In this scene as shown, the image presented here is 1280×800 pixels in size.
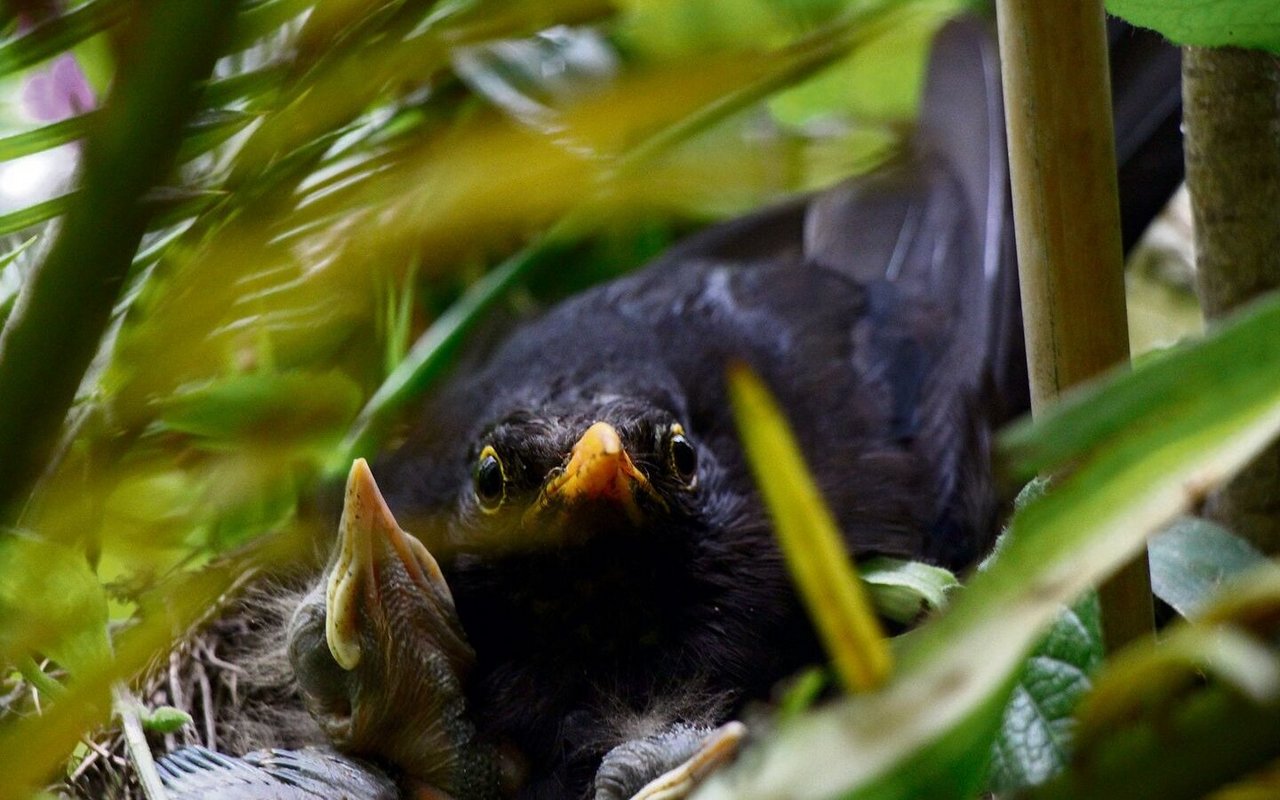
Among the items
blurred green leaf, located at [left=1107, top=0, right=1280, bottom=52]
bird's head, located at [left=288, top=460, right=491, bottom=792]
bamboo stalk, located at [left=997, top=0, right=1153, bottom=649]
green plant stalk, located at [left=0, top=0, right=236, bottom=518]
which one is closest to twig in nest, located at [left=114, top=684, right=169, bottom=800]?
bird's head, located at [left=288, top=460, right=491, bottom=792]

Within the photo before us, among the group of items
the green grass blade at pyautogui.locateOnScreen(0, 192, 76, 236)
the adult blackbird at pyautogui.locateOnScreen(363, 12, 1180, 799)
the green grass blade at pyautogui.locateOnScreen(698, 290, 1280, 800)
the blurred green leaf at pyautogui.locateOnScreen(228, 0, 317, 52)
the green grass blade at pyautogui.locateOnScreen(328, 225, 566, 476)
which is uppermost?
the blurred green leaf at pyautogui.locateOnScreen(228, 0, 317, 52)

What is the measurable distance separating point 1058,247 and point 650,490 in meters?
0.54

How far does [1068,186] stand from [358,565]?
627 millimetres

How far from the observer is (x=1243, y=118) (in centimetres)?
87

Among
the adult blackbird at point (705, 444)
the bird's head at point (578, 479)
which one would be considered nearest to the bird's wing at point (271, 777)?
the adult blackbird at point (705, 444)

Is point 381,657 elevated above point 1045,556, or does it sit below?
below

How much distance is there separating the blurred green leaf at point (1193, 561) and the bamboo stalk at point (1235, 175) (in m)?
0.22

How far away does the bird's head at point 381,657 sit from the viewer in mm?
1000

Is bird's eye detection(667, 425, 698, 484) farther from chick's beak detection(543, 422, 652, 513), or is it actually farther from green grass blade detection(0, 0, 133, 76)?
green grass blade detection(0, 0, 133, 76)

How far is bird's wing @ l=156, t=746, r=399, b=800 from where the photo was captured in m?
0.90

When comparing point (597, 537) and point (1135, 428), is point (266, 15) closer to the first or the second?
point (1135, 428)

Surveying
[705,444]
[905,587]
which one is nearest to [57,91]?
[705,444]

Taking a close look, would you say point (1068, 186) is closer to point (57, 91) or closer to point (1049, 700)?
point (1049, 700)

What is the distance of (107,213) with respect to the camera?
421 mm
